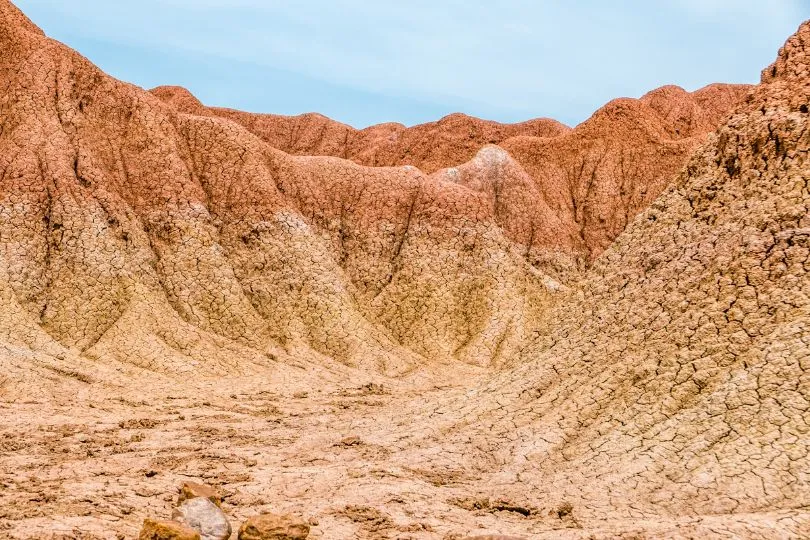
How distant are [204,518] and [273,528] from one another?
0.84 metres

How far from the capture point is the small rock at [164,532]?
843 centimetres

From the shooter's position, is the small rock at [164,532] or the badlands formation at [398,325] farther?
the badlands formation at [398,325]

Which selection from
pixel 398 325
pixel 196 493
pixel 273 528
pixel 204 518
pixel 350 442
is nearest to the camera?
pixel 273 528

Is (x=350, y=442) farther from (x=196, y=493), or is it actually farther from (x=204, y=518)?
(x=204, y=518)

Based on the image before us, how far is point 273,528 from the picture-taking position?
30.0 ft

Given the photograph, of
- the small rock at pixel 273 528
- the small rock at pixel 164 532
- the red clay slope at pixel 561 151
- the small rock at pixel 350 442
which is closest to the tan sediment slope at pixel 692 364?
the small rock at pixel 350 442

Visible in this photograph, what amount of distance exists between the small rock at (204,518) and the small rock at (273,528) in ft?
0.76

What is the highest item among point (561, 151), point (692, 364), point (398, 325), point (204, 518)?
point (561, 151)

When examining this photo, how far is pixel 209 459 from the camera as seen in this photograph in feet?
44.1

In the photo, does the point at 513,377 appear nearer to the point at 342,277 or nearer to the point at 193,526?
the point at 193,526

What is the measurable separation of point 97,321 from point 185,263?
392 centimetres

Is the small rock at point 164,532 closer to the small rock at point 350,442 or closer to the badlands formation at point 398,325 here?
the badlands formation at point 398,325

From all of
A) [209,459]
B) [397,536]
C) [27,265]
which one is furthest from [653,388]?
[27,265]

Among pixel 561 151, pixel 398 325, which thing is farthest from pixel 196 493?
pixel 561 151
